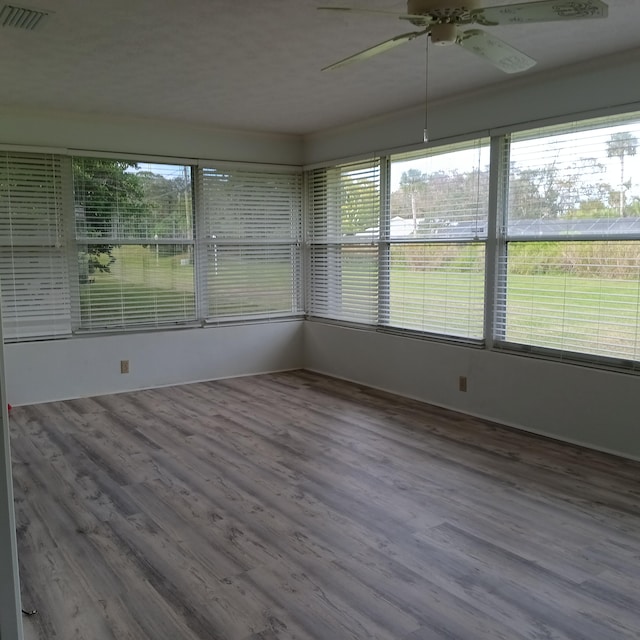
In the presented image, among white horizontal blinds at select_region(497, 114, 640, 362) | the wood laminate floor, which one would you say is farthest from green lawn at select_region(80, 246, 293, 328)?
white horizontal blinds at select_region(497, 114, 640, 362)

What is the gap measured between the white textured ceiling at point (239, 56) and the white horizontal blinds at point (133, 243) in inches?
25.7

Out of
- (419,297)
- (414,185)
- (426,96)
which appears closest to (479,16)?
(426,96)

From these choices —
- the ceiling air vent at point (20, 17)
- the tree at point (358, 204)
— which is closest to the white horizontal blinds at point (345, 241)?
the tree at point (358, 204)

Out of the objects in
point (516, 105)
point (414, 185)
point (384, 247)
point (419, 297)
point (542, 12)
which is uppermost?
point (516, 105)

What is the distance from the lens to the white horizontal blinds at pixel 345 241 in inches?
229

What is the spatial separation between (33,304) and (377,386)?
3171 millimetres

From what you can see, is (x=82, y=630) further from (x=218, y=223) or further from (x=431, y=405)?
(x=218, y=223)

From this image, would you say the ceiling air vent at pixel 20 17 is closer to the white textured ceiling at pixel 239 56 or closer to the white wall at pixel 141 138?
the white textured ceiling at pixel 239 56

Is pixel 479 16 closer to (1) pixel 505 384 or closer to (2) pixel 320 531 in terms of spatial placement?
(2) pixel 320 531

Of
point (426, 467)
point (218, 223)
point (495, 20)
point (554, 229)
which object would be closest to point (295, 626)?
point (426, 467)

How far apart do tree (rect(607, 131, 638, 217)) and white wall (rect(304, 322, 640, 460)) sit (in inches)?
45.3

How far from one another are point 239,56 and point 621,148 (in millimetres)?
2432

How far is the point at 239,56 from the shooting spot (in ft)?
11.9

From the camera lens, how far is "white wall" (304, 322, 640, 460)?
3.88m
